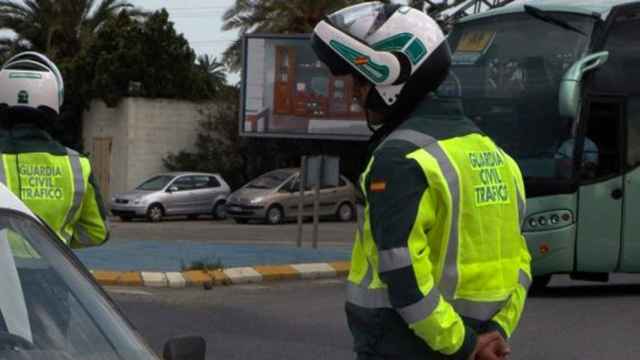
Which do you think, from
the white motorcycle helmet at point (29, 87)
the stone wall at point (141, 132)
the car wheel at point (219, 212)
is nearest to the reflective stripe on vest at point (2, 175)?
the white motorcycle helmet at point (29, 87)

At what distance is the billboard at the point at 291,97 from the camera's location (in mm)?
23359

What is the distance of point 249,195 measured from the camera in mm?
34031

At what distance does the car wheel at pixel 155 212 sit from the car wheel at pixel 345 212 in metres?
4.96

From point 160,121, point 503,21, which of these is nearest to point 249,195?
point 160,121

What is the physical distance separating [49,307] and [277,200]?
3005 cm

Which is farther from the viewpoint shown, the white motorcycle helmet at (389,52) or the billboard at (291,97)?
the billboard at (291,97)

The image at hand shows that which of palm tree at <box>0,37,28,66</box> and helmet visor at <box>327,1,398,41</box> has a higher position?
helmet visor at <box>327,1,398,41</box>

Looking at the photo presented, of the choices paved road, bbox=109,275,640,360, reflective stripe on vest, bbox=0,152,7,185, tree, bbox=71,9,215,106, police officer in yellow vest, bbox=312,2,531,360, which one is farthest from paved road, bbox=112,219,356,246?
police officer in yellow vest, bbox=312,2,531,360

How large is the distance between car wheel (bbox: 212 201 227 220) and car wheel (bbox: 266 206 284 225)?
2.45 meters

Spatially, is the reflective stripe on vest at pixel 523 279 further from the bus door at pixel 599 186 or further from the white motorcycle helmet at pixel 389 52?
the bus door at pixel 599 186

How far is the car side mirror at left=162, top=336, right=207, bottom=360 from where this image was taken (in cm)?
372

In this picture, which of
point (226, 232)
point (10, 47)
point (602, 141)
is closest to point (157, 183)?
point (226, 232)

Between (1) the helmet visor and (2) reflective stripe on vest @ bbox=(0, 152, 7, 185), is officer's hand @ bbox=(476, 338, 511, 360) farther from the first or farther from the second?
(2) reflective stripe on vest @ bbox=(0, 152, 7, 185)

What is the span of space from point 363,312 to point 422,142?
1.69 feet
